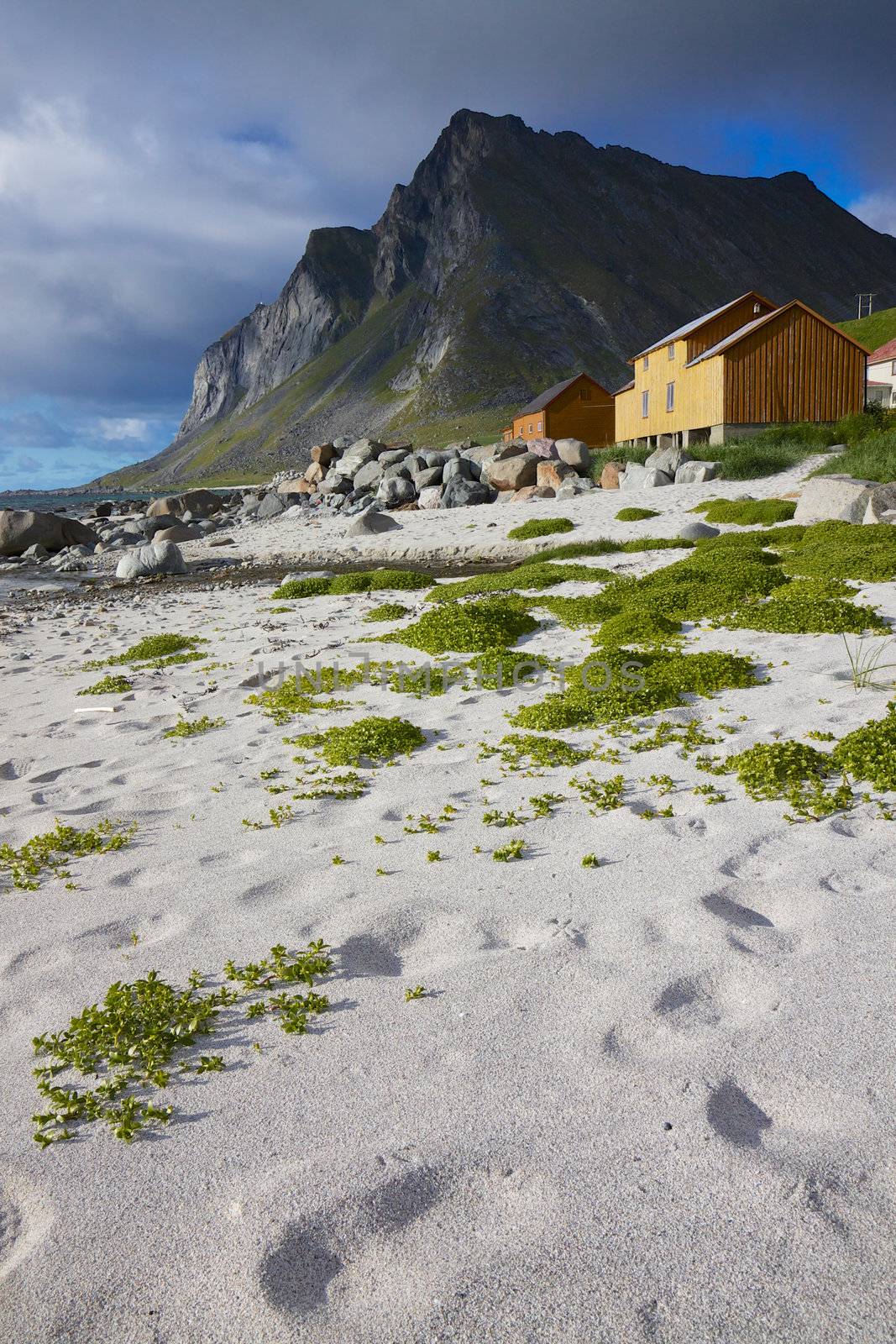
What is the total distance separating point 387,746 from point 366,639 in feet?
14.6

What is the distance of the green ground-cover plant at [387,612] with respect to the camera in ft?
41.4

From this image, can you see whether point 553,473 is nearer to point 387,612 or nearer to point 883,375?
point 387,612

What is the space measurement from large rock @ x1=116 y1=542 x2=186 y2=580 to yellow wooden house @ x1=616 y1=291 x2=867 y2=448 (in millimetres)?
25684

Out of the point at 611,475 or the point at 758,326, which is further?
the point at 758,326

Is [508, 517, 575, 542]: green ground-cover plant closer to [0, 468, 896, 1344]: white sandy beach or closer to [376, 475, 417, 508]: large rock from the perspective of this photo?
[376, 475, 417, 508]: large rock

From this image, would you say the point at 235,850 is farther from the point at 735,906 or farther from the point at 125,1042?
the point at 735,906

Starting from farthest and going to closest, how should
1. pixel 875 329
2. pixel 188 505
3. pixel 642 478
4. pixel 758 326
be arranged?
1. pixel 875 329
2. pixel 188 505
3. pixel 758 326
4. pixel 642 478

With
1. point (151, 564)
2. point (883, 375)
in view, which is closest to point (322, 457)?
point (151, 564)

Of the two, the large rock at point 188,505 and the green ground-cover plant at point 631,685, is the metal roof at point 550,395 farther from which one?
the green ground-cover plant at point 631,685

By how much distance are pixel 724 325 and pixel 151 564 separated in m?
32.3

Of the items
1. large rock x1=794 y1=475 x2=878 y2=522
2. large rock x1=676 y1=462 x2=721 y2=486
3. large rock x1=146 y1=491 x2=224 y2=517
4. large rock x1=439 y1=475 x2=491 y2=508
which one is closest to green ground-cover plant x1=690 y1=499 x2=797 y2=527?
large rock x1=794 y1=475 x2=878 y2=522

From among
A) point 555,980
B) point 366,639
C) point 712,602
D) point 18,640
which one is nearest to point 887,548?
point 712,602

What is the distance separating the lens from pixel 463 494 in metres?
32.1

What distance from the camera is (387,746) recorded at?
273 inches
